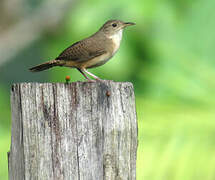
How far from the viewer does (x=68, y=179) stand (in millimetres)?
3324

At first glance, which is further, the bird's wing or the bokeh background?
the bokeh background

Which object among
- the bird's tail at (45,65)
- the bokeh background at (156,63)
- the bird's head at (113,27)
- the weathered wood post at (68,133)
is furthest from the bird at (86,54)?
the weathered wood post at (68,133)

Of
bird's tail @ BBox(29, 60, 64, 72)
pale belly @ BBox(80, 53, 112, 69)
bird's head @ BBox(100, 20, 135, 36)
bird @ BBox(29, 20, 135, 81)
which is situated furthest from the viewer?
bird's head @ BBox(100, 20, 135, 36)

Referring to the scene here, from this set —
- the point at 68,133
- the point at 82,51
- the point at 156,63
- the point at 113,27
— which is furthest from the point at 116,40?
the point at 68,133

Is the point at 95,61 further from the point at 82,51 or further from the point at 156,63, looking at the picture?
the point at 156,63

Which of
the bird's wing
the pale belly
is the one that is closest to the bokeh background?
the pale belly

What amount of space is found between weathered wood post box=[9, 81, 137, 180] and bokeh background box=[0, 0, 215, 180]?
1.75 meters

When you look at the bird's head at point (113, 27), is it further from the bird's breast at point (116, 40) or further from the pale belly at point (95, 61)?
the pale belly at point (95, 61)

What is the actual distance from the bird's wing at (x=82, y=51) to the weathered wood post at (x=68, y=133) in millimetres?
1619

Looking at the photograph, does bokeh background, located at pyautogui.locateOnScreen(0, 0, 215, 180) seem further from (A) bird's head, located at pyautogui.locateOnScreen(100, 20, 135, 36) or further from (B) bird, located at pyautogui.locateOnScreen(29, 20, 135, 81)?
(B) bird, located at pyautogui.locateOnScreen(29, 20, 135, 81)

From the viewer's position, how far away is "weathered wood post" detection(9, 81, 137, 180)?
130 inches

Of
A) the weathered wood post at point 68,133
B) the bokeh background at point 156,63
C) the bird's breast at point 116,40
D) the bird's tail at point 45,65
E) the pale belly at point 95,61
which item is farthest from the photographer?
the bokeh background at point 156,63

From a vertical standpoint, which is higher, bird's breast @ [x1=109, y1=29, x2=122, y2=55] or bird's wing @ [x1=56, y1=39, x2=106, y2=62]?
bird's breast @ [x1=109, y1=29, x2=122, y2=55]

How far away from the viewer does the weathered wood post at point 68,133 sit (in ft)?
10.8
